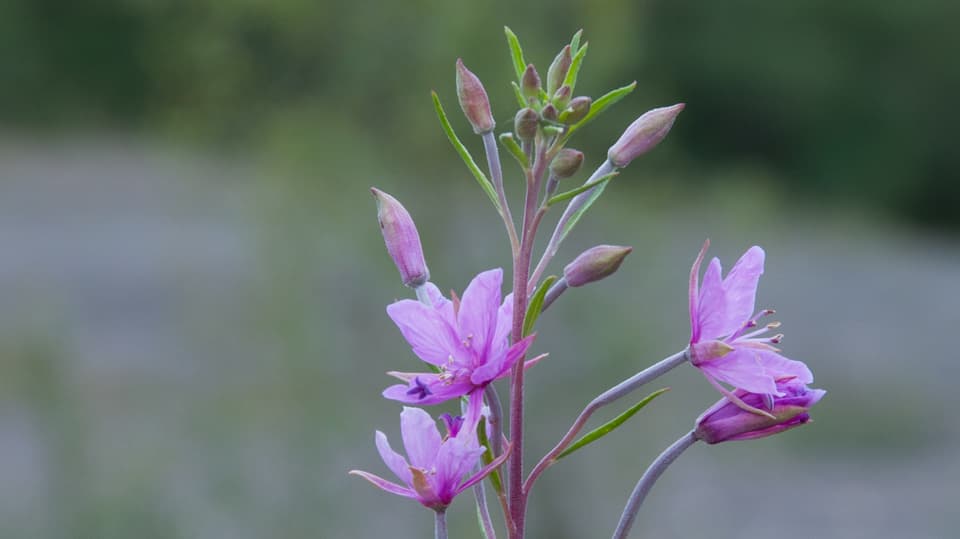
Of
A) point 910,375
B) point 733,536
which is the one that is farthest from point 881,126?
point 733,536

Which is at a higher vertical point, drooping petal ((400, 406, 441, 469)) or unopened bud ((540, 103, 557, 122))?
unopened bud ((540, 103, 557, 122))

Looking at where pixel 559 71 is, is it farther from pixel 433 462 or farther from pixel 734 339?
pixel 433 462

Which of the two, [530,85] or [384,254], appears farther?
[384,254]

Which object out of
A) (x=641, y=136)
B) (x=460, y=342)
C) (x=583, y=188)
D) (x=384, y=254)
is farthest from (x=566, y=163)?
(x=384, y=254)

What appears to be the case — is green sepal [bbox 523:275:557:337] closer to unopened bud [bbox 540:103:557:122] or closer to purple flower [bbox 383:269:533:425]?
purple flower [bbox 383:269:533:425]

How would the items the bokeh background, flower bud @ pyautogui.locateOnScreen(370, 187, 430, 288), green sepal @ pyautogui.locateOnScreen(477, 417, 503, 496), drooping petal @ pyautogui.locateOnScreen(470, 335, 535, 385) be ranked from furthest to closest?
the bokeh background → flower bud @ pyautogui.locateOnScreen(370, 187, 430, 288) → green sepal @ pyautogui.locateOnScreen(477, 417, 503, 496) → drooping petal @ pyautogui.locateOnScreen(470, 335, 535, 385)

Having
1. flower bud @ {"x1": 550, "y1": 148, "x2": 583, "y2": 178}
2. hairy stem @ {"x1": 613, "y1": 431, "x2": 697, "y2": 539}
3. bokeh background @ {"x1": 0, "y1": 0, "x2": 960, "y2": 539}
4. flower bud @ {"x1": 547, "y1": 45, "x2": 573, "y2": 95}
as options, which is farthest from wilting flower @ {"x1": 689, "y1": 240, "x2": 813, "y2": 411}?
bokeh background @ {"x1": 0, "y1": 0, "x2": 960, "y2": 539}

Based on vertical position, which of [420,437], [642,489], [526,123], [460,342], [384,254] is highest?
[384,254]
